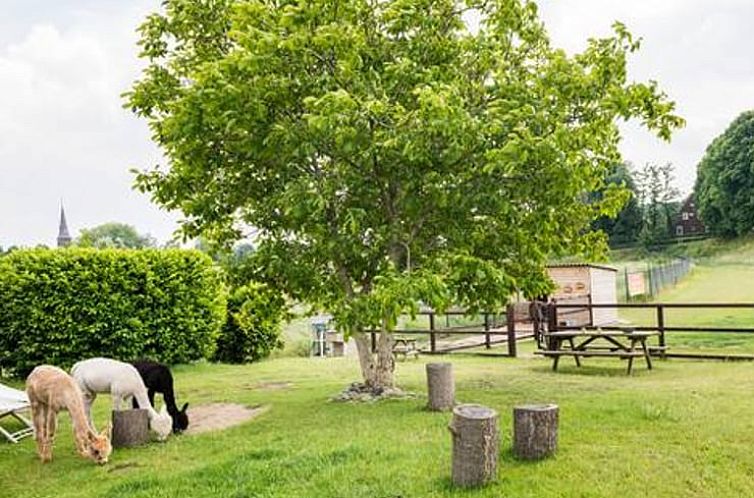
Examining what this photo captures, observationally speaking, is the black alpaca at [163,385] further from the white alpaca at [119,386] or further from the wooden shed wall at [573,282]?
the wooden shed wall at [573,282]

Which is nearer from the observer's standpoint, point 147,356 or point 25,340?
point 25,340

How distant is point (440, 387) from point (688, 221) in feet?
158

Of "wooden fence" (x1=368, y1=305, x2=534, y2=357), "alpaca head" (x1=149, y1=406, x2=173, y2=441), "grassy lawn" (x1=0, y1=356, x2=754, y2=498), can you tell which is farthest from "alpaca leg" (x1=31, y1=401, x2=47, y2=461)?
"wooden fence" (x1=368, y1=305, x2=534, y2=357)

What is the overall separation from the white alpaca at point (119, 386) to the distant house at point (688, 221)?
46.3m

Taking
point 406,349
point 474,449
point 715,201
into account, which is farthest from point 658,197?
point 474,449

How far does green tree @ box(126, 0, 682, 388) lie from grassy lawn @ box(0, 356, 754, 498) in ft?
3.69

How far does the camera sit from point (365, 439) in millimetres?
5578

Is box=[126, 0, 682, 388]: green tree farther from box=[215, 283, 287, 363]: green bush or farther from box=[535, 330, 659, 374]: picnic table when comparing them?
box=[215, 283, 287, 363]: green bush

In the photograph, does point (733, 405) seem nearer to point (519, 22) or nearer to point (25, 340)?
point (519, 22)

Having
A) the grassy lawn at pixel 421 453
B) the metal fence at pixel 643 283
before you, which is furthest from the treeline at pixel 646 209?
the grassy lawn at pixel 421 453

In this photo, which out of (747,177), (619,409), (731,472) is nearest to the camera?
(731,472)

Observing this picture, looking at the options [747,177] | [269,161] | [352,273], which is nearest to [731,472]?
[352,273]

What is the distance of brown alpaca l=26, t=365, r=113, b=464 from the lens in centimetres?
548

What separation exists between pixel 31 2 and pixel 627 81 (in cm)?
922
